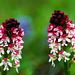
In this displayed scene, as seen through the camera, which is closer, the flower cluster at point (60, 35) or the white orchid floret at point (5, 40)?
the flower cluster at point (60, 35)

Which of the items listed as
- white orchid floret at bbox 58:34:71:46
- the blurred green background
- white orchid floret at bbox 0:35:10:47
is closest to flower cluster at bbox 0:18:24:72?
white orchid floret at bbox 0:35:10:47

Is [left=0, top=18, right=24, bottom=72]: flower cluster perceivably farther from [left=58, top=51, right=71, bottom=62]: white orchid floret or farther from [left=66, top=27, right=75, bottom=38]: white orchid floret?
[left=66, top=27, right=75, bottom=38]: white orchid floret

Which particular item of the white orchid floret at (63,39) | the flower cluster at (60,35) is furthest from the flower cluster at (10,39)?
the white orchid floret at (63,39)

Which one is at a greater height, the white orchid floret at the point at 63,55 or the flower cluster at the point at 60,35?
the flower cluster at the point at 60,35

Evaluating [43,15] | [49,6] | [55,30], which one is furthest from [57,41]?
[49,6]

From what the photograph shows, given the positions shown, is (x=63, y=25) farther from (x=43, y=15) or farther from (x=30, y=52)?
(x=43, y=15)

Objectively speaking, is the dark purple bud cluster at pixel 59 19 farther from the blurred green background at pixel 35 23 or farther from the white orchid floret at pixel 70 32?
the blurred green background at pixel 35 23
